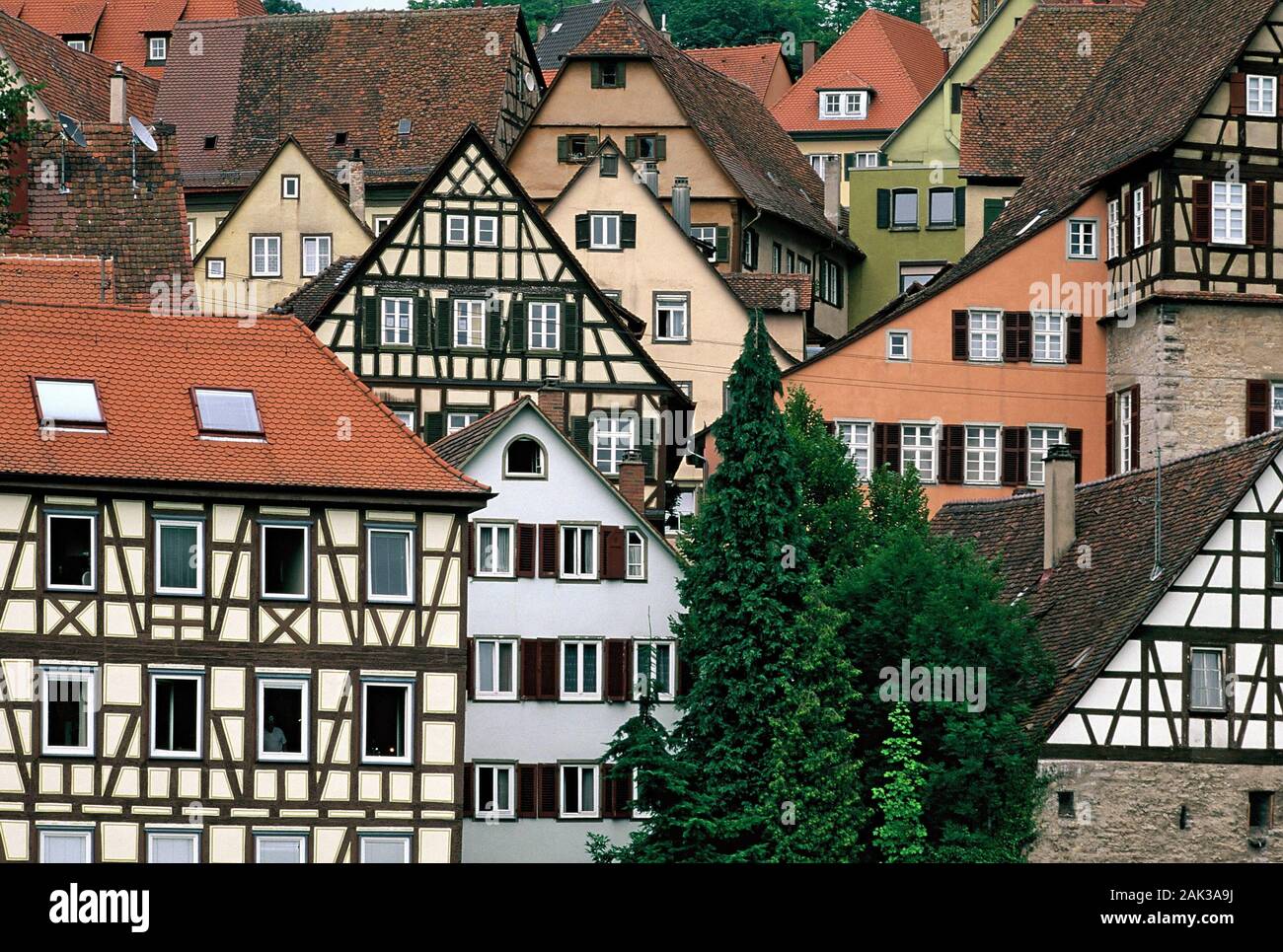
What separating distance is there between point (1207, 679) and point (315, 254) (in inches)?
1246

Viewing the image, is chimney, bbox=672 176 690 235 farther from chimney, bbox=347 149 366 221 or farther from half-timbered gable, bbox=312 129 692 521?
half-timbered gable, bbox=312 129 692 521

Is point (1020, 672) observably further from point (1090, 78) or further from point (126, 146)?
point (1090, 78)

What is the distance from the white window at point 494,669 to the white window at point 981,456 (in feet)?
54.7

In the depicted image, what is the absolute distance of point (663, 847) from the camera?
40031mm

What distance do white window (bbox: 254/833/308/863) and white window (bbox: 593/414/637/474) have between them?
737 inches

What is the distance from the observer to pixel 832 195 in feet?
262

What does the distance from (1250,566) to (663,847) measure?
389 inches

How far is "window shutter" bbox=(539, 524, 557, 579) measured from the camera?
1845 inches

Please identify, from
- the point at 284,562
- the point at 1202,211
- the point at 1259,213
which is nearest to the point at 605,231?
the point at 1202,211

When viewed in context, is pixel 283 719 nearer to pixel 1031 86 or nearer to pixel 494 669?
pixel 494 669

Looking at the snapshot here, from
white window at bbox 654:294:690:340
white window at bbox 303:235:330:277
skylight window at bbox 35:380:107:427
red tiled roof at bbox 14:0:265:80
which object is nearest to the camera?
skylight window at bbox 35:380:107:427

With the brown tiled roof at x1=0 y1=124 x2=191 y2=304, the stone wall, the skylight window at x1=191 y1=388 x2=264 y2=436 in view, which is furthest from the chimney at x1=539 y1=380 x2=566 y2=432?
the stone wall

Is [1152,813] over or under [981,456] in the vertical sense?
under
